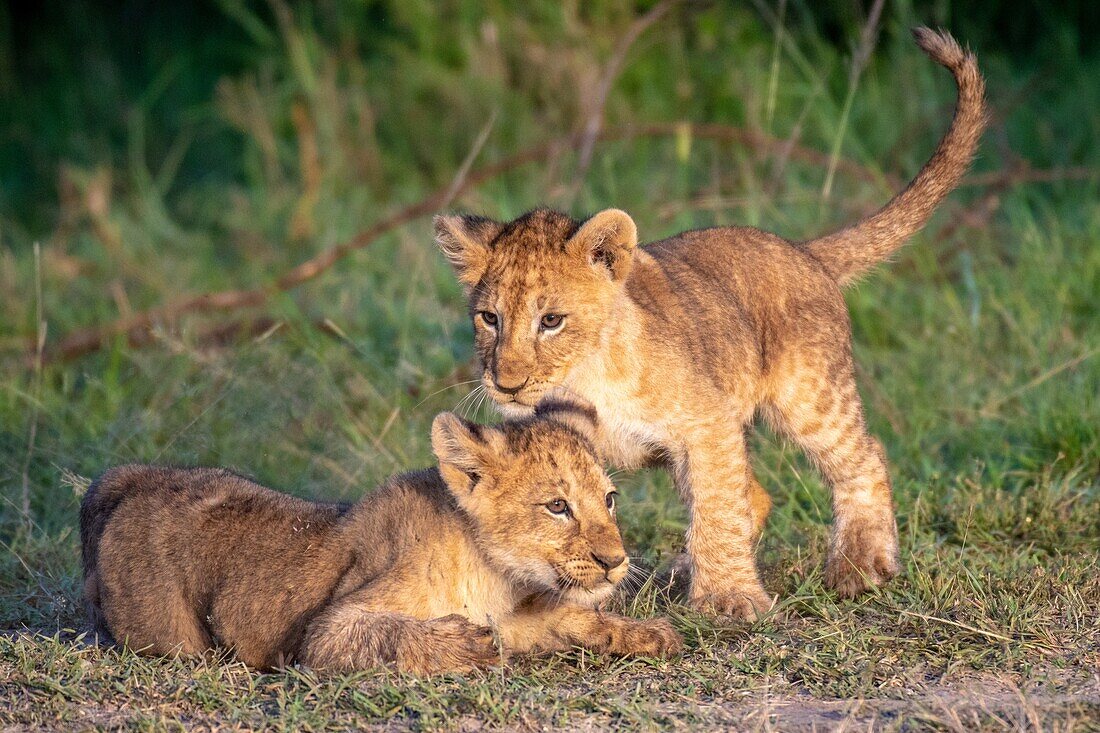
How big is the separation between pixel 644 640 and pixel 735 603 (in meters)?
0.58

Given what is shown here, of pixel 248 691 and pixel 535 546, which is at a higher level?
pixel 535 546

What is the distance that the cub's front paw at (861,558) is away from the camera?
16.4 ft

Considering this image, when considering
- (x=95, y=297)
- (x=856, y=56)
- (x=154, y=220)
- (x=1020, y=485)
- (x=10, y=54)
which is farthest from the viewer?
(x=10, y=54)

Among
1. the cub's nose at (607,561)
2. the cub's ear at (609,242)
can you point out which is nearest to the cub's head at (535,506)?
the cub's nose at (607,561)

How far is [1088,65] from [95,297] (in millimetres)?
7326

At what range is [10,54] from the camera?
594 inches

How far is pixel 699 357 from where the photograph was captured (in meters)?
5.15

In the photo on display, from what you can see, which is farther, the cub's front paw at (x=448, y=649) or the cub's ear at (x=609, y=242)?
the cub's ear at (x=609, y=242)

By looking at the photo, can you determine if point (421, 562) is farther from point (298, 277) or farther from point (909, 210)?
point (298, 277)

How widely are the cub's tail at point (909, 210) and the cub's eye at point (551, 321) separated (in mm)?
A: 1426

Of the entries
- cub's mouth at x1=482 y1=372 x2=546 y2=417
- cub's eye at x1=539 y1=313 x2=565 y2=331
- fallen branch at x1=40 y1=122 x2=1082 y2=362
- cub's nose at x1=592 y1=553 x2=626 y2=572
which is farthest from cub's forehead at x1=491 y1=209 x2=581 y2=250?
fallen branch at x1=40 y1=122 x2=1082 y2=362

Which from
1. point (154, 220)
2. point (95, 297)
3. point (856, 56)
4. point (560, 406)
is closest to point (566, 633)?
point (560, 406)

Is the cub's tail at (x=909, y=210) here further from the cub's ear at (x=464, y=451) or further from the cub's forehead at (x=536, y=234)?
the cub's ear at (x=464, y=451)

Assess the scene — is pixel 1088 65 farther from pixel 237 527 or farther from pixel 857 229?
pixel 237 527
